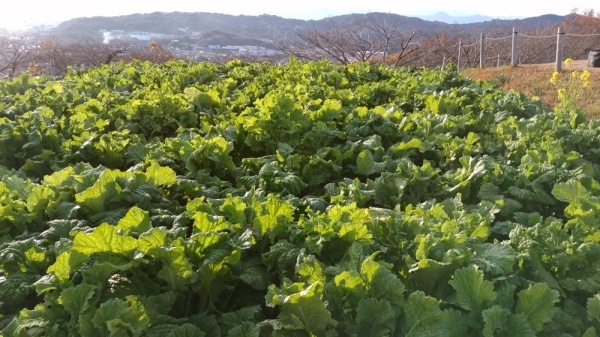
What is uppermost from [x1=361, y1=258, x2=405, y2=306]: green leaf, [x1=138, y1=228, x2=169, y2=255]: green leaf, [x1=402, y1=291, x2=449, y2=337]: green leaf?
[x1=138, y1=228, x2=169, y2=255]: green leaf

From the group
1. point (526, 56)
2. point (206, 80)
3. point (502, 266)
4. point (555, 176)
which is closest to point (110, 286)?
point (502, 266)

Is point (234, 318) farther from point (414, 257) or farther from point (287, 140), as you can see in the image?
point (287, 140)

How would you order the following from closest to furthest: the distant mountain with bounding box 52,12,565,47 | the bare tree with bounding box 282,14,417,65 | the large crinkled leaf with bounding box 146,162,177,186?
the large crinkled leaf with bounding box 146,162,177,186 < the bare tree with bounding box 282,14,417,65 < the distant mountain with bounding box 52,12,565,47

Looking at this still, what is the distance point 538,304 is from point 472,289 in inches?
9.4

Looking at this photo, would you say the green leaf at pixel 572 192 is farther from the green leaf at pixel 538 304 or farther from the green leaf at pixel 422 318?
the green leaf at pixel 422 318

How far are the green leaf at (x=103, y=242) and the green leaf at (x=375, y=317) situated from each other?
0.86 metres

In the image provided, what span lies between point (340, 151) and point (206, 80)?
5.08 meters

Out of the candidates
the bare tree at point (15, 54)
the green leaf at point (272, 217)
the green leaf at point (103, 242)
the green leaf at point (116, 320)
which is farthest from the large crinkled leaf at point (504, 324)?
the bare tree at point (15, 54)

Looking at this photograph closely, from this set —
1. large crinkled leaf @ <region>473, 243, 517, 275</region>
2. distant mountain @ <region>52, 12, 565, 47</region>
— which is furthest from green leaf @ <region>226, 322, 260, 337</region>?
distant mountain @ <region>52, 12, 565, 47</region>

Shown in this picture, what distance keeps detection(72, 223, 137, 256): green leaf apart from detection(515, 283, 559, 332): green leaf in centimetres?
144

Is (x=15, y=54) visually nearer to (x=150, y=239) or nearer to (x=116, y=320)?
(x=150, y=239)

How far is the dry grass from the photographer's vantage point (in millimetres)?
12355

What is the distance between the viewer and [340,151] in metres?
3.97

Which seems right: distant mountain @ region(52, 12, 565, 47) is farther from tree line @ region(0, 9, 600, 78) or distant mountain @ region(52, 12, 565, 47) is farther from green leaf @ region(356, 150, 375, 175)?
green leaf @ region(356, 150, 375, 175)
